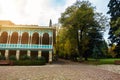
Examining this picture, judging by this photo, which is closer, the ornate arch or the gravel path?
the gravel path

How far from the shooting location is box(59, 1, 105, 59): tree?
38969mm

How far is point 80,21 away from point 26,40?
11951mm

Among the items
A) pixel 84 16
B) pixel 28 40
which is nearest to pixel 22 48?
pixel 28 40

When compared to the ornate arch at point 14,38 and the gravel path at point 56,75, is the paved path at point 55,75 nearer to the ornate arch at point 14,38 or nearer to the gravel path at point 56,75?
the gravel path at point 56,75

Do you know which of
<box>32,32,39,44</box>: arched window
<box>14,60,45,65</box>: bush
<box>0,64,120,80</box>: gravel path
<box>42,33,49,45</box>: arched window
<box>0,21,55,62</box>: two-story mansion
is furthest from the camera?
<box>42,33,49,45</box>: arched window

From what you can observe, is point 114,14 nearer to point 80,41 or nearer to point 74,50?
point 80,41

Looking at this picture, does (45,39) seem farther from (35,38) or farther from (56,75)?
(56,75)

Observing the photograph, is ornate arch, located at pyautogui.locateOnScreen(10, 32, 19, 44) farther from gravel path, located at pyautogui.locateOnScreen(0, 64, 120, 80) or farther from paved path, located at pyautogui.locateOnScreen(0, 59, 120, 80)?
gravel path, located at pyautogui.locateOnScreen(0, 64, 120, 80)

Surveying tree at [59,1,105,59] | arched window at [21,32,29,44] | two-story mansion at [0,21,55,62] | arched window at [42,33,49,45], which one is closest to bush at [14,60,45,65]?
two-story mansion at [0,21,55,62]

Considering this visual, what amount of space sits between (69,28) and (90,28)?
4.61 m

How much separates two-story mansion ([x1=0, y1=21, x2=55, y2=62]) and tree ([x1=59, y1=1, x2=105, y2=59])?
4709 mm

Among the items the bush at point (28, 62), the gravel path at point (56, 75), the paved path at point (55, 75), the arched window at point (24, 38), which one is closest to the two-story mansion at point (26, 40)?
the arched window at point (24, 38)

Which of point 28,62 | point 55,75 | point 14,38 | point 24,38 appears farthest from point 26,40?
point 55,75

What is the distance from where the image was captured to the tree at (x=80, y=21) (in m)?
39.0
